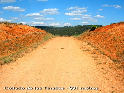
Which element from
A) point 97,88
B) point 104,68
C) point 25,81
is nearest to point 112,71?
point 104,68

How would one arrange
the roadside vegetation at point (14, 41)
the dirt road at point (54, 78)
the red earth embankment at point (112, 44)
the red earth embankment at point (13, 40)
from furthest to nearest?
the red earth embankment at point (13, 40) < the roadside vegetation at point (14, 41) < the red earth embankment at point (112, 44) < the dirt road at point (54, 78)

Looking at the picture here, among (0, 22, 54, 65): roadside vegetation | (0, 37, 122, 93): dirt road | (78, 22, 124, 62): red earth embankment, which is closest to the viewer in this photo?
(0, 37, 122, 93): dirt road

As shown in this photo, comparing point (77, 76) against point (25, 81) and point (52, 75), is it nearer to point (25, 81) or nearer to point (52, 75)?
point (52, 75)

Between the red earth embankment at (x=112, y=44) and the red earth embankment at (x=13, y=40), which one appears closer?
the red earth embankment at (x=112, y=44)

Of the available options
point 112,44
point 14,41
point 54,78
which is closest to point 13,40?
point 14,41

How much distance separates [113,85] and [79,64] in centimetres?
407

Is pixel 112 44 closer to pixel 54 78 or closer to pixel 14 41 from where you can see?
pixel 54 78

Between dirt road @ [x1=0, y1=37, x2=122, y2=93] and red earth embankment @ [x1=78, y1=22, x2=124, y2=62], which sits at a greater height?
red earth embankment @ [x1=78, y1=22, x2=124, y2=62]

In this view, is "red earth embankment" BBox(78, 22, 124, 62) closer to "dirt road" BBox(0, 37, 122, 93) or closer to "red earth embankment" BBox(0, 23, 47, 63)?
"dirt road" BBox(0, 37, 122, 93)

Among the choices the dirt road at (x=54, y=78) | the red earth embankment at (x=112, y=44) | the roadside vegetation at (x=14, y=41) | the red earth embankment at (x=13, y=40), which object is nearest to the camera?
the dirt road at (x=54, y=78)

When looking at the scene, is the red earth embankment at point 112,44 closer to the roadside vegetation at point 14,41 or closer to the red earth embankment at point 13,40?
the roadside vegetation at point 14,41

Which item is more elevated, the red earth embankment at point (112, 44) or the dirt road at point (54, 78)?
the red earth embankment at point (112, 44)

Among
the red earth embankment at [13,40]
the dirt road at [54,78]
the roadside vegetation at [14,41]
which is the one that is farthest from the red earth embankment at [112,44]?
the red earth embankment at [13,40]

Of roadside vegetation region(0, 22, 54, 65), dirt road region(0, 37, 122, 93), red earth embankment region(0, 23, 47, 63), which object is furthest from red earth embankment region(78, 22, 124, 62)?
red earth embankment region(0, 23, 47, 63)
